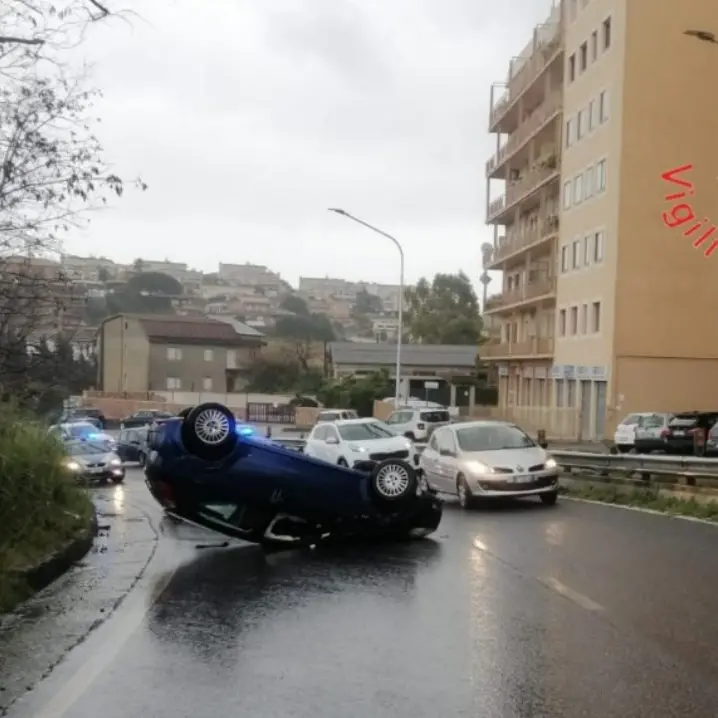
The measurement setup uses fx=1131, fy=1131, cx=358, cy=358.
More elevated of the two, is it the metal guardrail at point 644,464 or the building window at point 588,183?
the building window at point 588,183

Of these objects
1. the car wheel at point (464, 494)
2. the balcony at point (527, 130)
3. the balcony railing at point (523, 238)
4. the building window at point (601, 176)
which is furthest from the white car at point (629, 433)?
the balcony at point (527, 130)

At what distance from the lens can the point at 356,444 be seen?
26.6 metres

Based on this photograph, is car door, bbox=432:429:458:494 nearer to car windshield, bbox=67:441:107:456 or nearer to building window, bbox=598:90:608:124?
car windshield, bbox=67:441:107:456

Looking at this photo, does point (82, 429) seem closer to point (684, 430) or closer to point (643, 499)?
point (684, 430)

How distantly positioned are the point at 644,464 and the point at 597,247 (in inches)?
1199

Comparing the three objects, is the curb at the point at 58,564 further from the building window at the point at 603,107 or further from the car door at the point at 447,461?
the building window at the point at 603,107

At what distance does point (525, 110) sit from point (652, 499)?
50666 millimetres

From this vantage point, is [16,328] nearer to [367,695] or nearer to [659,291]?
[367,695]

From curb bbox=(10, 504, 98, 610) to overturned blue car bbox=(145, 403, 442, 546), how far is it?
1.01m

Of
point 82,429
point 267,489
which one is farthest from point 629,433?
point 267,489

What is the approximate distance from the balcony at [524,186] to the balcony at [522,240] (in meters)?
1.61

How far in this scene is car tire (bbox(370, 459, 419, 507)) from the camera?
13.5 meters

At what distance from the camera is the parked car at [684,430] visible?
3612 centimetres

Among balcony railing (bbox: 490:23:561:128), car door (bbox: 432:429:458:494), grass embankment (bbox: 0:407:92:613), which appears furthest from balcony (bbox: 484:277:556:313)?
grass embankment (bbox: 0:407:92:613)
